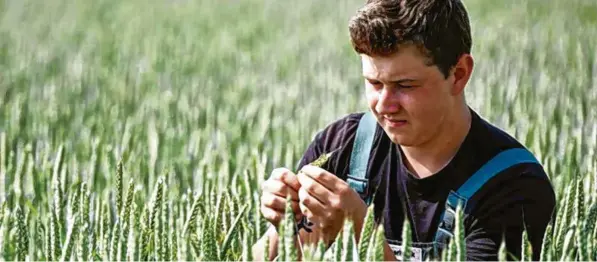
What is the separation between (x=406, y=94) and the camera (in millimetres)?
2740

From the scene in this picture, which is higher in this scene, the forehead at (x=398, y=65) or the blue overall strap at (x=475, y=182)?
the forehead at (x=398, y=65)

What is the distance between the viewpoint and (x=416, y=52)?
2.78 m

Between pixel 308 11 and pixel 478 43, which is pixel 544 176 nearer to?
pixel 478 43

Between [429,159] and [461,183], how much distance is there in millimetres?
109

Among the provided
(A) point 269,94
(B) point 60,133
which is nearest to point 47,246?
(B) point 60,133

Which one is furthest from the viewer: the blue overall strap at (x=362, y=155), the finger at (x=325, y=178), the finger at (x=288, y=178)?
the blue overall strap at (x=362, y=155)

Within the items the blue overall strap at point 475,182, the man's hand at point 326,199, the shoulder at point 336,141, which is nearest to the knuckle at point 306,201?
the man's hand at point 326,199

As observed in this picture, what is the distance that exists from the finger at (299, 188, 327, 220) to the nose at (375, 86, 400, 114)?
0.29 meters

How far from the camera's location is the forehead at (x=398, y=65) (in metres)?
2.73

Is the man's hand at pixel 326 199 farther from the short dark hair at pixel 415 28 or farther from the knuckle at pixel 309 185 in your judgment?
the short dark hair at pixel 415 28

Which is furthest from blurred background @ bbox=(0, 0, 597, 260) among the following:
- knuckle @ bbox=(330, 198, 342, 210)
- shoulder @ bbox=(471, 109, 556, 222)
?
knuckle @ bbox=(330, 198, 342, 210)

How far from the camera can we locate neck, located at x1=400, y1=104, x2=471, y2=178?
2896mm

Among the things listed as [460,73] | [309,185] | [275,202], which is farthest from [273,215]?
[460,73]

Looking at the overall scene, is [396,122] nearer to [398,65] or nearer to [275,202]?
[398,65]
